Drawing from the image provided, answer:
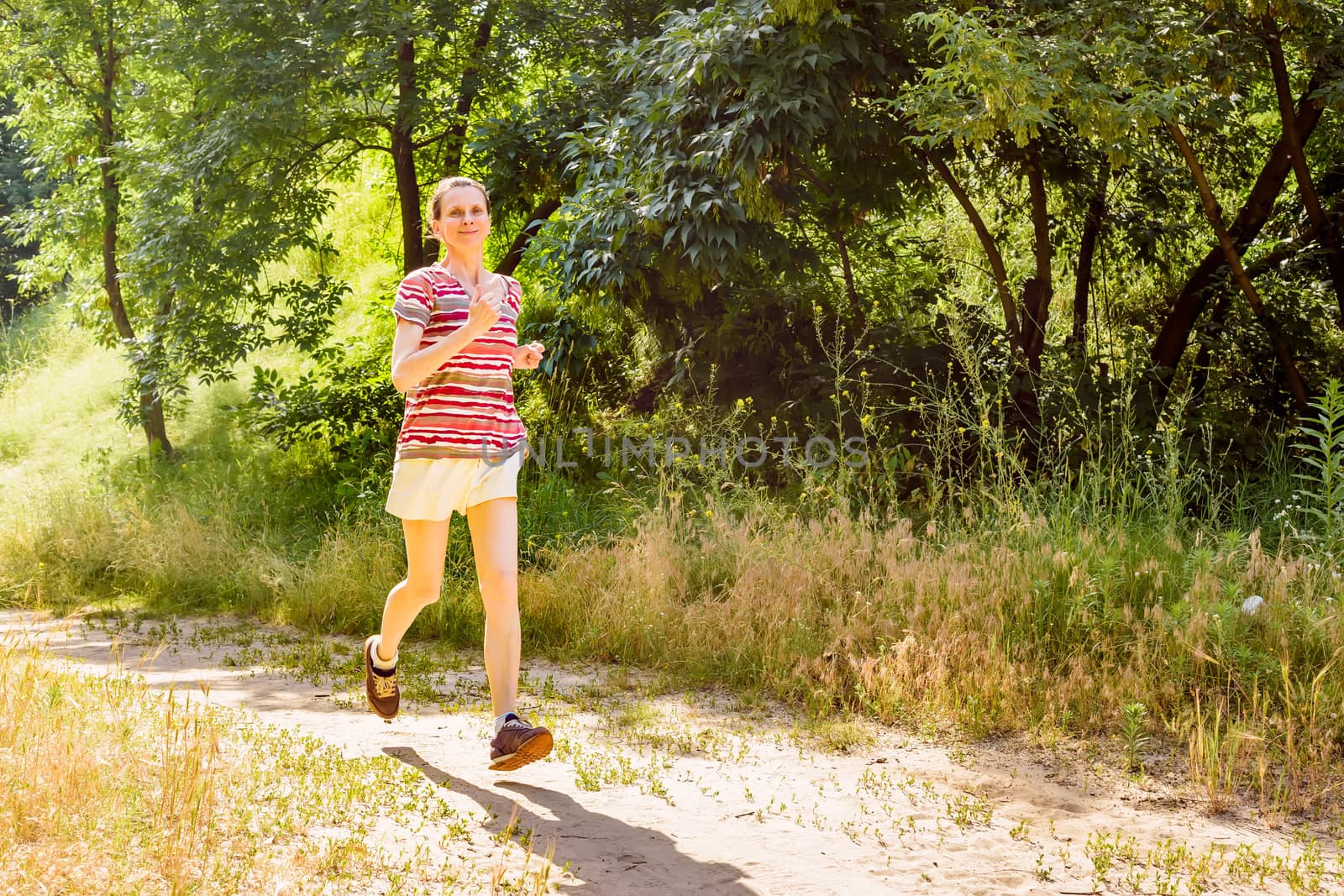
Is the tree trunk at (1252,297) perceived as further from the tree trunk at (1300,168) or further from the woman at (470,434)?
the woman at (470,434)

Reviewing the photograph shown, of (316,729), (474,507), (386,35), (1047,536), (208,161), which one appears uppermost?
(386,35)

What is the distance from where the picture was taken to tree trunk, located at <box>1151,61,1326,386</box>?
→ 9.41 metres

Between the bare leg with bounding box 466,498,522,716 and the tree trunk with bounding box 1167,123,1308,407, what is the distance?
654 cm

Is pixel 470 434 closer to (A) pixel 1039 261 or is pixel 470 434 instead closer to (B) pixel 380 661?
(B) pixel 380 661

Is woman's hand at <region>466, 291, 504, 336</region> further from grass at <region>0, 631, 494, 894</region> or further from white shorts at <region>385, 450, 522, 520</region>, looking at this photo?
grass at <region>0, 631, 494, 894</region>

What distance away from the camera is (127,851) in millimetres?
3289

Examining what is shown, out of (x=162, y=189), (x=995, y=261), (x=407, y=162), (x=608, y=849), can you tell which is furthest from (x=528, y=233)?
(x=608, y=849)

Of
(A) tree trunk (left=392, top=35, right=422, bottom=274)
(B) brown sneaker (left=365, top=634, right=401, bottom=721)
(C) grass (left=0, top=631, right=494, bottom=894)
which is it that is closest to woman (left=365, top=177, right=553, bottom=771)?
(C) grass (left=0, top=631, right=494, bottom=894)

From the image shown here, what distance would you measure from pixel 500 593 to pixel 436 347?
0.96 meters

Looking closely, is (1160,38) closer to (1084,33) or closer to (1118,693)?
(1084,33)

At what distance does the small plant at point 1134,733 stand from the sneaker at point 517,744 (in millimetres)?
2280

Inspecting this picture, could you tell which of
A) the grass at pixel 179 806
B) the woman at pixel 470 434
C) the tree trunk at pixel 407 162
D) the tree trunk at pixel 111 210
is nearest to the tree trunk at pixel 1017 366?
the tree trunk at pixel 407 162

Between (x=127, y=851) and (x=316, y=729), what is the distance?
186 centimetres

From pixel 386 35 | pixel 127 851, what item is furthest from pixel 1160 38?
pixel 127 851
